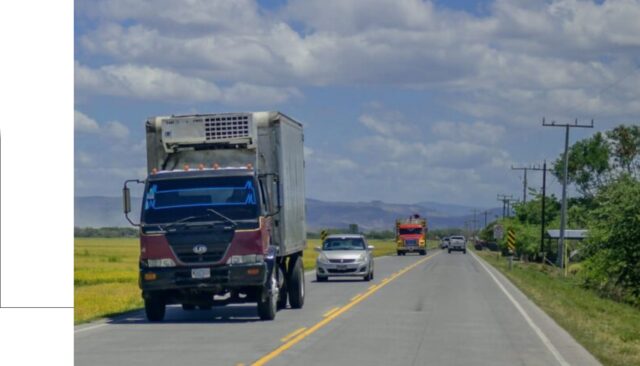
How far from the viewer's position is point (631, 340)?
20031 mm

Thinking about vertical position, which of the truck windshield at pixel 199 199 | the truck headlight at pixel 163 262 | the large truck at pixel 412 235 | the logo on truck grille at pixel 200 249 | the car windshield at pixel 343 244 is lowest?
the large truck at pixel 412 235

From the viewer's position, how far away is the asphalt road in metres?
16.0

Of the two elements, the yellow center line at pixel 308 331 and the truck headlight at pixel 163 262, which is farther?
the truck headlight at pixel 163 262

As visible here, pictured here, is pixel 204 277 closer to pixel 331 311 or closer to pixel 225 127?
pixel 225 127

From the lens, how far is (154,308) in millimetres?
22578

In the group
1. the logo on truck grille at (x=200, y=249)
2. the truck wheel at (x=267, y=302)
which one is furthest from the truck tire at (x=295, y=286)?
the logo on truck grille at (x=200, y=249)

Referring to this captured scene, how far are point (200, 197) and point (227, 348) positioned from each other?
5331 millimetres

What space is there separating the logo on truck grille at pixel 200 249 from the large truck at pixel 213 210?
0.7 inches

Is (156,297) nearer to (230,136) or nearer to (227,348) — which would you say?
(230,136)

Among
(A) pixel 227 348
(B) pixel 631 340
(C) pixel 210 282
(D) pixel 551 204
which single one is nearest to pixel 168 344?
(A) pixel 227 348

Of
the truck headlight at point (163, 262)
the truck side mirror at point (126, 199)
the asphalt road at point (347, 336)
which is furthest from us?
the truck headlight at point (163, 262)

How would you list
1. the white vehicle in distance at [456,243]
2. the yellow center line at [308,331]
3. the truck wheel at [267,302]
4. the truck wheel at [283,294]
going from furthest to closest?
1. the white vehicle in distance at [456,243]
2. the truck wheel at [283,294]
3. the truck wheel at [267,302]
4. the yellow center line at [308,331]

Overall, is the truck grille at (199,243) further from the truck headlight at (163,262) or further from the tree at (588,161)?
the tree at (588,161)

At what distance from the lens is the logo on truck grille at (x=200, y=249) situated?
2162 cm
